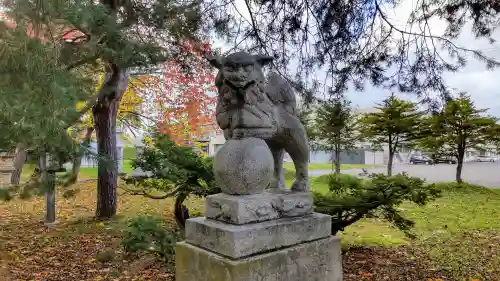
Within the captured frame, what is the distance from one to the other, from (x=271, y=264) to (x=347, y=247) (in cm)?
311

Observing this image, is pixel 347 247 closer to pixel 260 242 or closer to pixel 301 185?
pixel 301 185

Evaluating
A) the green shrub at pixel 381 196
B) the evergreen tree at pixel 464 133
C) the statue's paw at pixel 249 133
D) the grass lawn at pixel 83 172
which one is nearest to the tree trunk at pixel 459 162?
the evergreen tree at pixel 464 133

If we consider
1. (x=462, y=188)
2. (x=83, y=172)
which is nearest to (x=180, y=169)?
(x=462, y=188)

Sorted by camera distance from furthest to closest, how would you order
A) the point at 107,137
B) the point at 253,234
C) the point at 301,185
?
1. the point at 107,137
2. the point at 301,185
3. the point at 253,234

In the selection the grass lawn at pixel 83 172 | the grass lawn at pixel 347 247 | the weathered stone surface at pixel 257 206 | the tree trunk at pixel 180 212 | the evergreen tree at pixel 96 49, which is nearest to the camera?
the evergreen tree at pixel 96 49

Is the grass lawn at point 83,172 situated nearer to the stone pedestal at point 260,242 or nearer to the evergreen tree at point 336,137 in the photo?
the stone pedestal at point 260,242

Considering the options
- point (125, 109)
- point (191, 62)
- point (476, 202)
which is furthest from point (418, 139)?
point (191, 62)

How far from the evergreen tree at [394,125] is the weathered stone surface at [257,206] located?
9753 mm

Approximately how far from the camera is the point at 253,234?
211 centimetres

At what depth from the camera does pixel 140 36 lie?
190 inches

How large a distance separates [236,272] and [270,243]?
0.29 metres

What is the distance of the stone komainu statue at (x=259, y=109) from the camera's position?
2215 millimetres

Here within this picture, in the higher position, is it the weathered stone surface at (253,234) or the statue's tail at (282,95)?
the statue's tail at (282,95)

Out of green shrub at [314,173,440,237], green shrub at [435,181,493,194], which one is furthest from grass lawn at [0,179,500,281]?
green shrub at [435,181,493,194]
